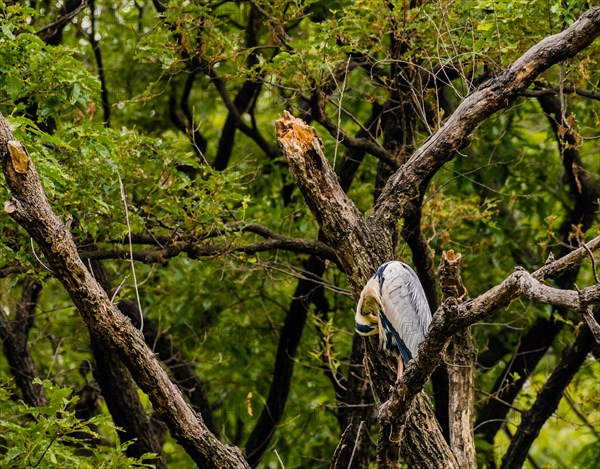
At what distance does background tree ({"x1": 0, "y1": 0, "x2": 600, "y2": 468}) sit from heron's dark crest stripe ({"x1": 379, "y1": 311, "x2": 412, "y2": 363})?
8cm

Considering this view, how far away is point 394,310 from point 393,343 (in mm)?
166

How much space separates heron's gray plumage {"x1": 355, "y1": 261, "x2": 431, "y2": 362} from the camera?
15.1 feet

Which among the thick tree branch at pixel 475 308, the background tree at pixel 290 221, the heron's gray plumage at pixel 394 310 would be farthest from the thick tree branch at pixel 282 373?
the thick tree branch at pixel 475 308

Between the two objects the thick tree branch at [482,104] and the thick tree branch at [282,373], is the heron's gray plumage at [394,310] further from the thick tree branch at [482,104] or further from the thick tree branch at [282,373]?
the thick tree branch at [282,373]

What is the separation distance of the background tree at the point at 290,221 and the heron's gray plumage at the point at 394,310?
0.12 meters

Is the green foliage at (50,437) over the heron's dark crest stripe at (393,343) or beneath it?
over

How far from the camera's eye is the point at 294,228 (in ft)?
25.4

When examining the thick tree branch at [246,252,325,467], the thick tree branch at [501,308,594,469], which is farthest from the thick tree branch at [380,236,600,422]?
the thick tree branch at [246,252,325,467]

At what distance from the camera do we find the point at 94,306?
4.07 meters

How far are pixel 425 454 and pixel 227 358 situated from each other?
3.51 meters

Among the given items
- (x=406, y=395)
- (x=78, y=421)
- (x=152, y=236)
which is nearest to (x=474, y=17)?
(x=152, y=236)

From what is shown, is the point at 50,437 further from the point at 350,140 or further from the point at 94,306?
the point at 350,140

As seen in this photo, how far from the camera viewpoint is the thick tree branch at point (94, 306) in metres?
3.86

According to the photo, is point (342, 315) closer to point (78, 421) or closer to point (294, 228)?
point (294, 228)
